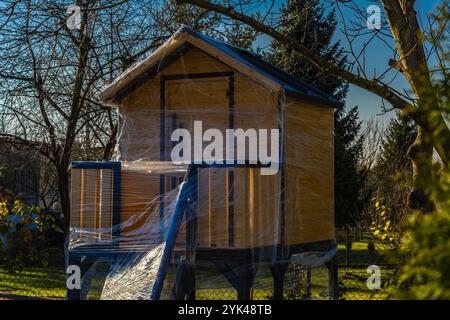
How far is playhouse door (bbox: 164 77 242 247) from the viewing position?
24.9 feet

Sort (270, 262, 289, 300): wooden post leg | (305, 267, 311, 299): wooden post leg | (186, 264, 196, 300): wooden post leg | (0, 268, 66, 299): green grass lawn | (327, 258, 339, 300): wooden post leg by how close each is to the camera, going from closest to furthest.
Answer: (186, 264, 196, 300): wooden post leg
(270, 262, 289, 300): wooden post leg
(305, 267, 311, 299): wooden post leg
(327, 258, 339, 300): wooden post leg
(0, 268, 66, 299): green grass lawn

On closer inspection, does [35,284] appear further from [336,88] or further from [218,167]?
[336,88]

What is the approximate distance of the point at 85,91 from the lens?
491 inches

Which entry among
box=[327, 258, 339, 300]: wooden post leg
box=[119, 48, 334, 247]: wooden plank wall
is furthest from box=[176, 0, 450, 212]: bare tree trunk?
box=[327, 258, 339, 300]: wooden post leg

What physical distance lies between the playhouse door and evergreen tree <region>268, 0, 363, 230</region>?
6.11 meters

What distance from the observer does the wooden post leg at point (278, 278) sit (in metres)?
7.82

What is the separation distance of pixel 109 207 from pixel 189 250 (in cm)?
151

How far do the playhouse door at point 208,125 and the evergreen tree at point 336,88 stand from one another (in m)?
6.11

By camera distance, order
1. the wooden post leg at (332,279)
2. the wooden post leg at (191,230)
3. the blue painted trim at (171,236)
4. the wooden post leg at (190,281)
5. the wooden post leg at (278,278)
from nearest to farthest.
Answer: the blue painted trim at (171,236) → the wooden post leg at (191,230) → the wooden post leg at (190,281) → the wooden post leg at (278,278) → the wooden post leg at (332,279)

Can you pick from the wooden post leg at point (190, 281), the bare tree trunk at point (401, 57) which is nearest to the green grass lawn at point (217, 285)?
the wooden post leg at point (190, 281)

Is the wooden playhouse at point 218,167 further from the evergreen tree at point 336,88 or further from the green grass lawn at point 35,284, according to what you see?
the evergreen tree at point 336,88

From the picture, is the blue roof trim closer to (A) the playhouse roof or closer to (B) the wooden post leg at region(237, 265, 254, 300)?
(A) the playhouse roof

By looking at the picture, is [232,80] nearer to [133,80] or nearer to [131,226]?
[133,80]

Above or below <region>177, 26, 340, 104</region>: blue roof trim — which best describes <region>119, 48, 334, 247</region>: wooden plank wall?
below
